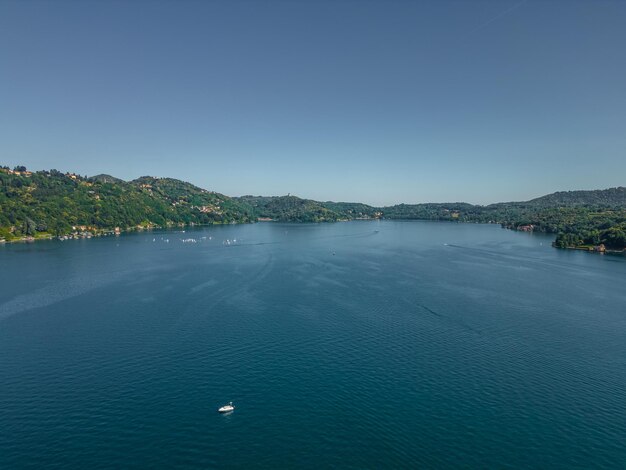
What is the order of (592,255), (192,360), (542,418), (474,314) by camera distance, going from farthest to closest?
(592,255), (474,314), (192,360), (542,418)

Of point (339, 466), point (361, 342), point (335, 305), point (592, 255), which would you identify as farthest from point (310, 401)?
point (592, 255)

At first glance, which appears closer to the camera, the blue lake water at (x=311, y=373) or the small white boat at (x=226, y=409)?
the blue lake water at (x=311, y=373)

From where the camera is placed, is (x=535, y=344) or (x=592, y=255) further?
(x=592, y=255)

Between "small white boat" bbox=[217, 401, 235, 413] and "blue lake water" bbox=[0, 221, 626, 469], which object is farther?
"small white boat" bbox=[217, 401, 235, 413]

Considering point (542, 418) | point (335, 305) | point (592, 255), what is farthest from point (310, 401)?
point (592, 255)

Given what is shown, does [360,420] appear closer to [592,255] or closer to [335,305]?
[335,305]

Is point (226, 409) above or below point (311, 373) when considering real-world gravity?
below

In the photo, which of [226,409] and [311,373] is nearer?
[226,409]

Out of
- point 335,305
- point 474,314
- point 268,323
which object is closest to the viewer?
point 268,323
